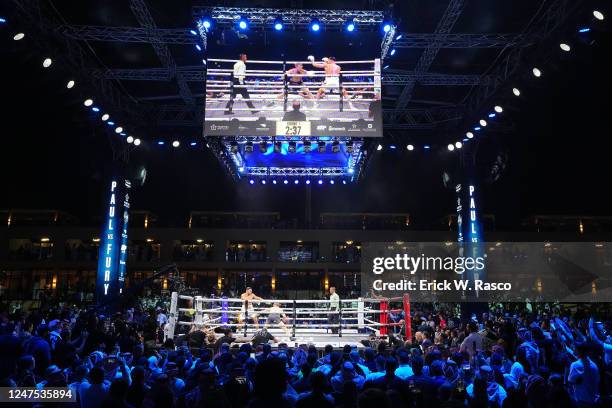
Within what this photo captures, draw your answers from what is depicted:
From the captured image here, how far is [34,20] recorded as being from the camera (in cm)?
1095

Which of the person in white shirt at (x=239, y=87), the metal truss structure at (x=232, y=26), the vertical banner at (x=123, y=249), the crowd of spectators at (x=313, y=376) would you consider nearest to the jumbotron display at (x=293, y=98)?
the person in white shirt at (x=239, y=87)

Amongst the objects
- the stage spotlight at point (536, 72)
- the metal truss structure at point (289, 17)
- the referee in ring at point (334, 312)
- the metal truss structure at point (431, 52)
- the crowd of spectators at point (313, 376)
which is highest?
the metal truss structure at point (431, 52)

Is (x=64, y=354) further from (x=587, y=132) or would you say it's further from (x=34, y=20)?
(x=587, y=132)

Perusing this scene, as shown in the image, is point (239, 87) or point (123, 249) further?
point (123, 249)

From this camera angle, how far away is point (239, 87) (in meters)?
11.7

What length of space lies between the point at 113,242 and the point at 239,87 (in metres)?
8.16

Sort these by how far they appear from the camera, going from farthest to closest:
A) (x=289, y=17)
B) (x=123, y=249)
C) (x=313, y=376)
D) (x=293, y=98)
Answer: (x=123, y=249) → (x=293, y=98) → (x=289, y=17) → (x=313, y=376)

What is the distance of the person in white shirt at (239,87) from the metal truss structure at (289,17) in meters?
0.91

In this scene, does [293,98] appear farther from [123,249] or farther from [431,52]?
[123,249]

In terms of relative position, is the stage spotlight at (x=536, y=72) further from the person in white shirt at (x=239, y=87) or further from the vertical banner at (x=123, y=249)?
the vertical banner at (x=123, y=249)

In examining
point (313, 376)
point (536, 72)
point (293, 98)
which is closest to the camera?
point (313, 376)

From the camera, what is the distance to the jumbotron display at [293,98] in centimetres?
1170

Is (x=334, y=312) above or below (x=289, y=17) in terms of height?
below

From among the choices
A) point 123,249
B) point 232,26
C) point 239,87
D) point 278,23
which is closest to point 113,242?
point 123,249
